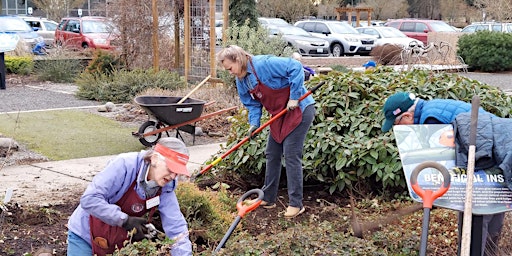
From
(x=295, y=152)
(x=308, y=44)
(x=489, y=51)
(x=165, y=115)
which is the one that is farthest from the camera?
(x=308, y=44)

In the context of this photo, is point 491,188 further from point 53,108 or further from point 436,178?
point 53,108

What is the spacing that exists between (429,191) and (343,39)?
2417cm

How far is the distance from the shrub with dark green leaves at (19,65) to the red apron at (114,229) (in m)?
15.1

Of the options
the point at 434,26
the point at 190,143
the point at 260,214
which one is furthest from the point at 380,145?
the point at 434,26

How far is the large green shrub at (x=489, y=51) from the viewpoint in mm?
22844

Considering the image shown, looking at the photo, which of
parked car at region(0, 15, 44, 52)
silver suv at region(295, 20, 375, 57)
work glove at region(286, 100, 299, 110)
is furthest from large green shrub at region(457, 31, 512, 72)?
work glove at region(286, 100, 299, 110)

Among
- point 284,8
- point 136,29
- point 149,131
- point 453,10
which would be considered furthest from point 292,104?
point 453,10

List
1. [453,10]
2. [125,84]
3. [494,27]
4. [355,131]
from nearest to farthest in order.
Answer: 1. [355,131]
2. [125,84]
3. [494,27]
4. [453,10]

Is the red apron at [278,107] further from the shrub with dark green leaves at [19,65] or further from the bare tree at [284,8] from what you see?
the bare tree at [284,8]

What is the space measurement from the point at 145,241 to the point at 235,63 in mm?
2332

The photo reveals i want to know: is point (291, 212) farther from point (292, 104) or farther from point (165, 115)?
point (165, 115)

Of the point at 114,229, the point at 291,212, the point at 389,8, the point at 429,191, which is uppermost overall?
the point at 389,8

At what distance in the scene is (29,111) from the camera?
11.9m

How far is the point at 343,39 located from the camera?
2742 centimetres
